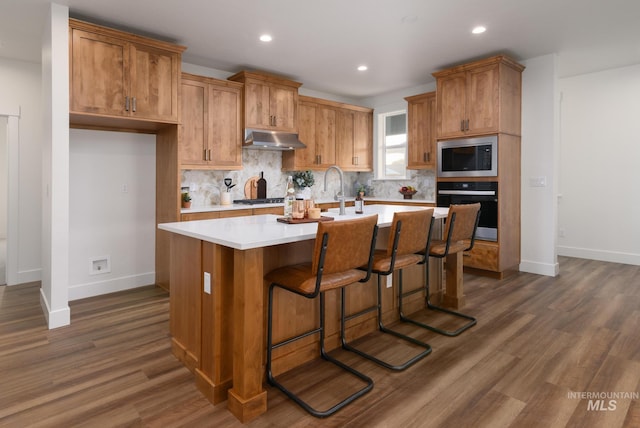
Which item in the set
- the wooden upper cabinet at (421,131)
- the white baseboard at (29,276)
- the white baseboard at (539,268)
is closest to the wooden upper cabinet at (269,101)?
the wooden upper cabinet at (421,131)

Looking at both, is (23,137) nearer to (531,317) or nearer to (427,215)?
(427,215)

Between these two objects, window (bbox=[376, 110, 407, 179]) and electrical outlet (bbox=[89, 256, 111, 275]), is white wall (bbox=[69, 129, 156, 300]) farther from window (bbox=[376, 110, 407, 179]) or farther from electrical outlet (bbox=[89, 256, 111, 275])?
window (bbox=[376, 110, 407, 179])

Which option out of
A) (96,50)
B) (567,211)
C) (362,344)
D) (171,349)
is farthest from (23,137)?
(567,211)

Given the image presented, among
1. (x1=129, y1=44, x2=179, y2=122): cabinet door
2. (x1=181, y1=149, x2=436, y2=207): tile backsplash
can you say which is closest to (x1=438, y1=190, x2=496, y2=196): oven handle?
(x1=181, y1=149, x2=436, y2=207): tile backsplash

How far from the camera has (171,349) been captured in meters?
2.68

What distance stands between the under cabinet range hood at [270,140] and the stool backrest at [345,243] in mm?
3018

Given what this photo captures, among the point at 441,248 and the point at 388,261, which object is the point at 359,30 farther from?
the point at 388,261

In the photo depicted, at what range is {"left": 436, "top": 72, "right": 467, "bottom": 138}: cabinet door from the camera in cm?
479

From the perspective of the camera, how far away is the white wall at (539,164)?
4.61 m

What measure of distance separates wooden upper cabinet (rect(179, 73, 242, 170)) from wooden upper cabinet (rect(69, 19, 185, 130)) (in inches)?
17.2

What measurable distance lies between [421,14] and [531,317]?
2880 millimetres

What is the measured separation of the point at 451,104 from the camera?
489 centimetres

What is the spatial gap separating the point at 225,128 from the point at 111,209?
5.29 feet

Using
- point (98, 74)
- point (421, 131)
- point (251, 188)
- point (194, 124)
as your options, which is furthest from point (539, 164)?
point (98, 74)
